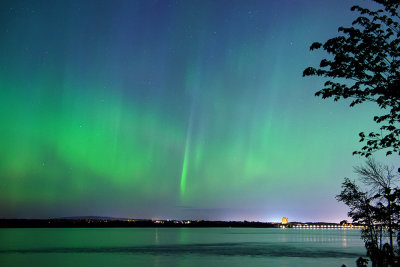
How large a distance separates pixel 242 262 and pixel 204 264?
6456mm

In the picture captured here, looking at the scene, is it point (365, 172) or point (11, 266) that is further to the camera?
point (11, 266)

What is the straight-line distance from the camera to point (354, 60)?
1356 cm

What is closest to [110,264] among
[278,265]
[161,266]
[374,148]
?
[161,266]

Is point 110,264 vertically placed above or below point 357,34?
below

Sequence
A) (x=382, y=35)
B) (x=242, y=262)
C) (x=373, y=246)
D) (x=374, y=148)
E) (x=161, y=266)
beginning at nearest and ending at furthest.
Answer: (x=382, y=35) → (x=374, y=148) → (x=373, y=246) → (x=161, y=266) → (x=242, y=262)

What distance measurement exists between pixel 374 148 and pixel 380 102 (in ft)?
5.93

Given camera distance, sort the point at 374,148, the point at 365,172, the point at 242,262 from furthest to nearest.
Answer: the point at 242,262
the point at 365,172
the point at 374,148

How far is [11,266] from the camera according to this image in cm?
5944

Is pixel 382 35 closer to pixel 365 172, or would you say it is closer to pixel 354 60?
pixel 354 60

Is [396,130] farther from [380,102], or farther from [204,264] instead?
[204,264]

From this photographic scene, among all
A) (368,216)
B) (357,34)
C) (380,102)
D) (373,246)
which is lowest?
(373,246)

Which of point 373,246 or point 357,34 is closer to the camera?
point 357,34

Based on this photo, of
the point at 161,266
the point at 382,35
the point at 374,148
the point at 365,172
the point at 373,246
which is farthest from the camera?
the point at 161,266

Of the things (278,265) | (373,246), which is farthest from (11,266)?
(373,246)
